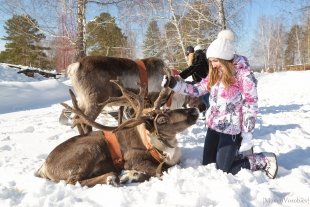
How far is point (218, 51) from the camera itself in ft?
13.1

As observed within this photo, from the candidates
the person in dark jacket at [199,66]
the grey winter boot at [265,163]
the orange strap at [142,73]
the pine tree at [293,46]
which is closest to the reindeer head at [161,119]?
the grey winter boot at [265,163]

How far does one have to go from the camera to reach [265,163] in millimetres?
3826

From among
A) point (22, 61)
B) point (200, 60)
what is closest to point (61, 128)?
point (200, 60)

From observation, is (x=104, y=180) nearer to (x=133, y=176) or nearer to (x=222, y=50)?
(x=133, y=176)

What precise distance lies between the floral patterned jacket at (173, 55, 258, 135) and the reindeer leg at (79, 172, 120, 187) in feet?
3.82

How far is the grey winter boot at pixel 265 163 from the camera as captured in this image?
375cm

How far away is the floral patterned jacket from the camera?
3809mm

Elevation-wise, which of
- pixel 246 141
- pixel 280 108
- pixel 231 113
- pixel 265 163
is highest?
pixel 231 113

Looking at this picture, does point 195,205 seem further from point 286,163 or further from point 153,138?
point 286,163

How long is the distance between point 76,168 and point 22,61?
30.2 m

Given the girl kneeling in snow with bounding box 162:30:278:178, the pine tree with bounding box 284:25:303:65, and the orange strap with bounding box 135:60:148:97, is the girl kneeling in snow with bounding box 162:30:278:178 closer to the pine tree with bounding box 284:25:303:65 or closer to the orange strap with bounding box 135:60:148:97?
the orange strap with bounding box 135:60:148:97

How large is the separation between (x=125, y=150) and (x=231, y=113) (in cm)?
114

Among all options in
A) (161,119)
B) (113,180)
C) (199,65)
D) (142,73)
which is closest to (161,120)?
(161,119)

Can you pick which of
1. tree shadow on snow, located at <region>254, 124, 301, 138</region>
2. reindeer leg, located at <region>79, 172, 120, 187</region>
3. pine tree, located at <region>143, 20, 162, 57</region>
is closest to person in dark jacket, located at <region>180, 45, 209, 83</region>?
tree shadow on snow, located at <region>254, 124, 301, 138</region>
